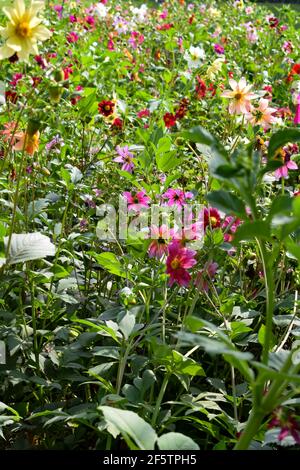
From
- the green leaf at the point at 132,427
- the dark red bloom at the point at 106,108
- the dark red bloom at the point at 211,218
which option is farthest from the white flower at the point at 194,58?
the green leaf at the point at 132,427

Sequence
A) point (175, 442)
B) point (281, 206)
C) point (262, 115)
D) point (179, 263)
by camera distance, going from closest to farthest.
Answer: point (281, 206) < point (175, 442) < point (179, 263) < point (262, 115)

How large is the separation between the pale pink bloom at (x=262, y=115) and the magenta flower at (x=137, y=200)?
353 mm

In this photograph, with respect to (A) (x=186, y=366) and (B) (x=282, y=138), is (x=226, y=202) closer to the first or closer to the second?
(B) (x=282, y=138)

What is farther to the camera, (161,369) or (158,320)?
(158,320)

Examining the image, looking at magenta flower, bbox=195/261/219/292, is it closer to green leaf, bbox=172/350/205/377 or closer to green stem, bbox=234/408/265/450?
green leaf, bbox=172/350/205/377

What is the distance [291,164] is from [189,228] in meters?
0.36

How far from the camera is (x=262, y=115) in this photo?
1.72m

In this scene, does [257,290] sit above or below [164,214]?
below

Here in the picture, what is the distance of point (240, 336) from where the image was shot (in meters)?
1.48

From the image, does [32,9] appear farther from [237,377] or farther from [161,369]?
[237,377]

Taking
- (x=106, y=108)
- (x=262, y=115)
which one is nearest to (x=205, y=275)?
(x=262, y=115)

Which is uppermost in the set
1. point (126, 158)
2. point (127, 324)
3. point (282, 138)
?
point (126, 158)

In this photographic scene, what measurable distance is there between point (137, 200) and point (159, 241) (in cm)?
22
